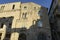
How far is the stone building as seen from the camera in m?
24.4

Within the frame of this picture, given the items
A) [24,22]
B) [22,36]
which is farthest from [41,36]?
[24,22]

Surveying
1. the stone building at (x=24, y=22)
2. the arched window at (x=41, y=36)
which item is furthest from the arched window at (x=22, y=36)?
the arched window at (x=41, y=36)

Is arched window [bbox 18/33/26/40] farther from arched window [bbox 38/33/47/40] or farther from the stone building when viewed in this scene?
arched window [bbox 38/33/47/40]

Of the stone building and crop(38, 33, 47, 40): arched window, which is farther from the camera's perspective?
the stone building

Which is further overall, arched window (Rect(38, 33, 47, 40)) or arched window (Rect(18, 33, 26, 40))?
arched window (Rect(18, 33, 26, 40))

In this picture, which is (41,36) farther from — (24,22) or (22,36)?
(24,22)

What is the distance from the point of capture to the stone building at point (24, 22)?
80.1 ft

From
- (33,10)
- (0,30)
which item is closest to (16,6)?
(33,10)

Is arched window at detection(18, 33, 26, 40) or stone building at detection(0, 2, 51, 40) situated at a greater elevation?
stone building at detection(0, 2, 51, 40)

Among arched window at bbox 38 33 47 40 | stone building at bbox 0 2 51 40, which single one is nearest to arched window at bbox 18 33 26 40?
stone building at bbox 0 2 51 40

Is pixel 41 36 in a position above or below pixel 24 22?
below

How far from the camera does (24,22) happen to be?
1014 inches

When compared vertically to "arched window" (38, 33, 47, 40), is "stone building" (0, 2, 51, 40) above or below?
above

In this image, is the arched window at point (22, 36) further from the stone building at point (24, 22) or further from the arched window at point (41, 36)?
the arched window at point (41, 36)
